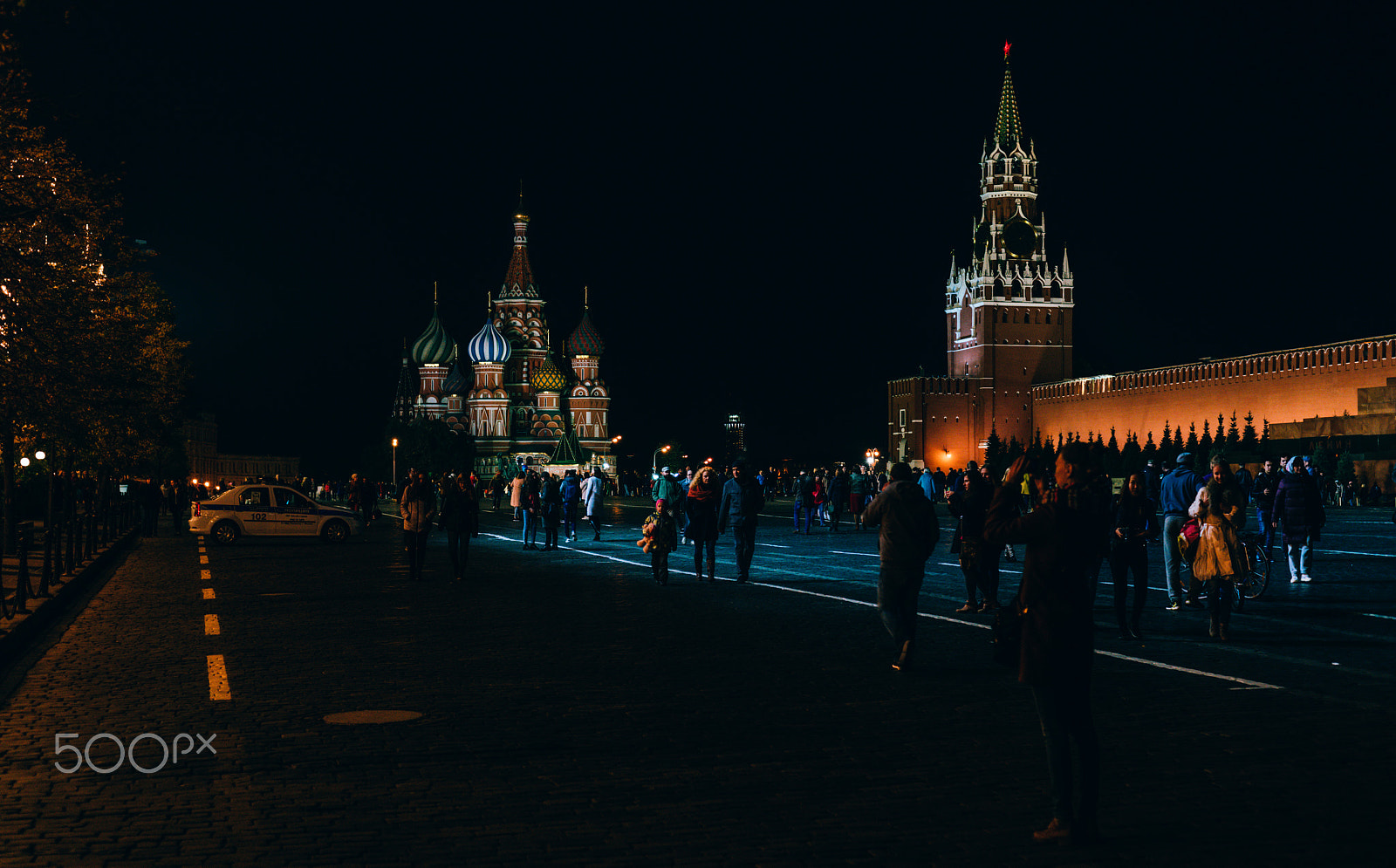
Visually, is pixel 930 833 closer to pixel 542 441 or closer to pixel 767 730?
pixel 767 730

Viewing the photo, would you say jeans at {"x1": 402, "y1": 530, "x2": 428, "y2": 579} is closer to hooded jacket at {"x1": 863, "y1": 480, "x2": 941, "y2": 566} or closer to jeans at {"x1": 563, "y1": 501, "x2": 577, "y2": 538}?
hooded jacket at {"x1": 863, "y1": 480, "x2": 941, "y2": 566}

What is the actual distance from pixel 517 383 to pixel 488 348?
191 inches

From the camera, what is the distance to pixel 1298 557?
1580 centimetres

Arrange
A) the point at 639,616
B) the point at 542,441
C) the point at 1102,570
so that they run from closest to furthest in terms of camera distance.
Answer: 1. the point at 639,616
2. the point at 1102,570
3. the point at 542,441

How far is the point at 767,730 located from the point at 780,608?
6.16 m

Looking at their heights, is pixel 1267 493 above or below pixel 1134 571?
above

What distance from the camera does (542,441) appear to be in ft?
420

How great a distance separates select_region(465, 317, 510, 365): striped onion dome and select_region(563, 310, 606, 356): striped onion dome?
8312 mm

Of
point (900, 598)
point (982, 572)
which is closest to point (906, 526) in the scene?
point (900, 598)

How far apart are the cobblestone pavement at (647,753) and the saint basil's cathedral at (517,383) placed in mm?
111810

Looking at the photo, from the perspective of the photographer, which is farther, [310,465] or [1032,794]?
[310,465]

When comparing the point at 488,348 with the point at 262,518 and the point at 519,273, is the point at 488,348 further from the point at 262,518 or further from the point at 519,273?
the point at 262,518

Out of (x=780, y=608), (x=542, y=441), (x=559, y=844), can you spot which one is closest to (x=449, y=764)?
(x=559, y=844)

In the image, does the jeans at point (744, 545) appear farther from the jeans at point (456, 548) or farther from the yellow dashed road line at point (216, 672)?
the yellow dashed road line at point (216, 672)
